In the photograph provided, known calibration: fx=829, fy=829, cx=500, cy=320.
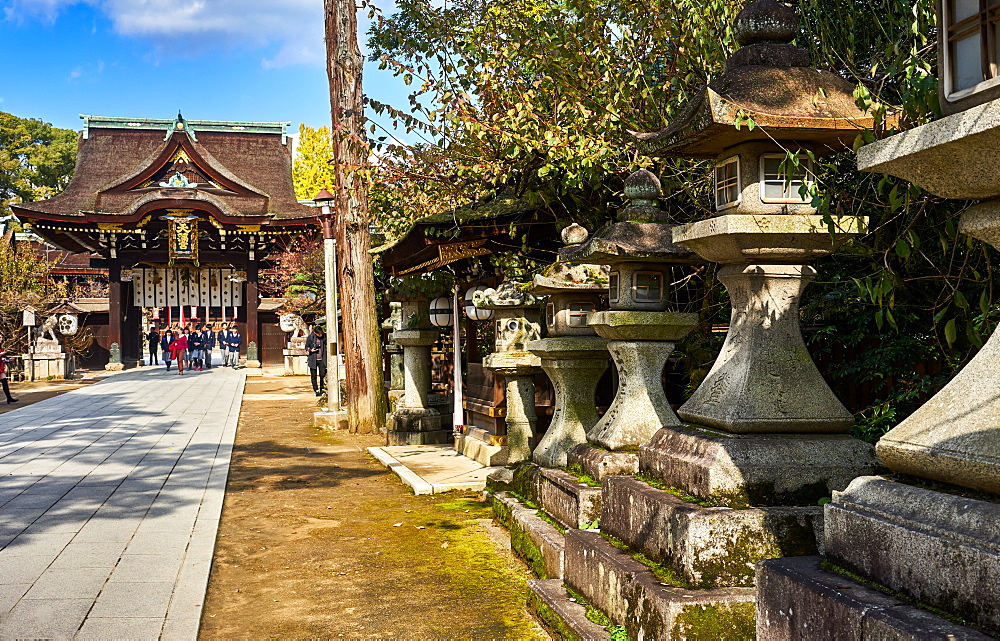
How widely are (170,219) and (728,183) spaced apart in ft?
101

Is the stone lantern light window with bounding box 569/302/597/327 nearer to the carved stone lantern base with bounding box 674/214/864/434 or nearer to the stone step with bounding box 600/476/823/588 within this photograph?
the carved stone lantern base with bounding box 674/214/864/434

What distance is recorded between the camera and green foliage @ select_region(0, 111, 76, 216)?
1841 inches

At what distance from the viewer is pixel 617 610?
376cm

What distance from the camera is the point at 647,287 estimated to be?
533cm

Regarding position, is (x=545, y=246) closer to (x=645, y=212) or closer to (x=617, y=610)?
(x=645, y=212)

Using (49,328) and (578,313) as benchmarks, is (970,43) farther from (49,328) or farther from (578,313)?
(49,328)

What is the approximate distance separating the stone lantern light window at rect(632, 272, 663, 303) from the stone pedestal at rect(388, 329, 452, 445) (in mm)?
6923

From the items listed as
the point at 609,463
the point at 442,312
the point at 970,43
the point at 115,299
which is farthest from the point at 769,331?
the point at 115,299

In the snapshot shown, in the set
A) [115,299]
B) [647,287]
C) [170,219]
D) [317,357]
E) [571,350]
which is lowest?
[317,357]

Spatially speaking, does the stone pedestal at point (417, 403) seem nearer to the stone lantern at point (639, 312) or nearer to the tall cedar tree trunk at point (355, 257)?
the tall cedar tree trunk at point (355, 257)

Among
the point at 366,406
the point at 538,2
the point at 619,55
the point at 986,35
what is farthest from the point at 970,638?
the point at 366,406

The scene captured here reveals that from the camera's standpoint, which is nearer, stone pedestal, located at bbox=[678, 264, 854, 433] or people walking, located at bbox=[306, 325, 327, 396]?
stone pedestal, located at bbox=[678, 264, 854, 433]

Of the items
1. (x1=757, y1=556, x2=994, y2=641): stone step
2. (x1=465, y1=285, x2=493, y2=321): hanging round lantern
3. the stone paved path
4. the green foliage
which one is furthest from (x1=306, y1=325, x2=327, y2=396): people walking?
the green foliage

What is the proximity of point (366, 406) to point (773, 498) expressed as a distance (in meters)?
10.7
